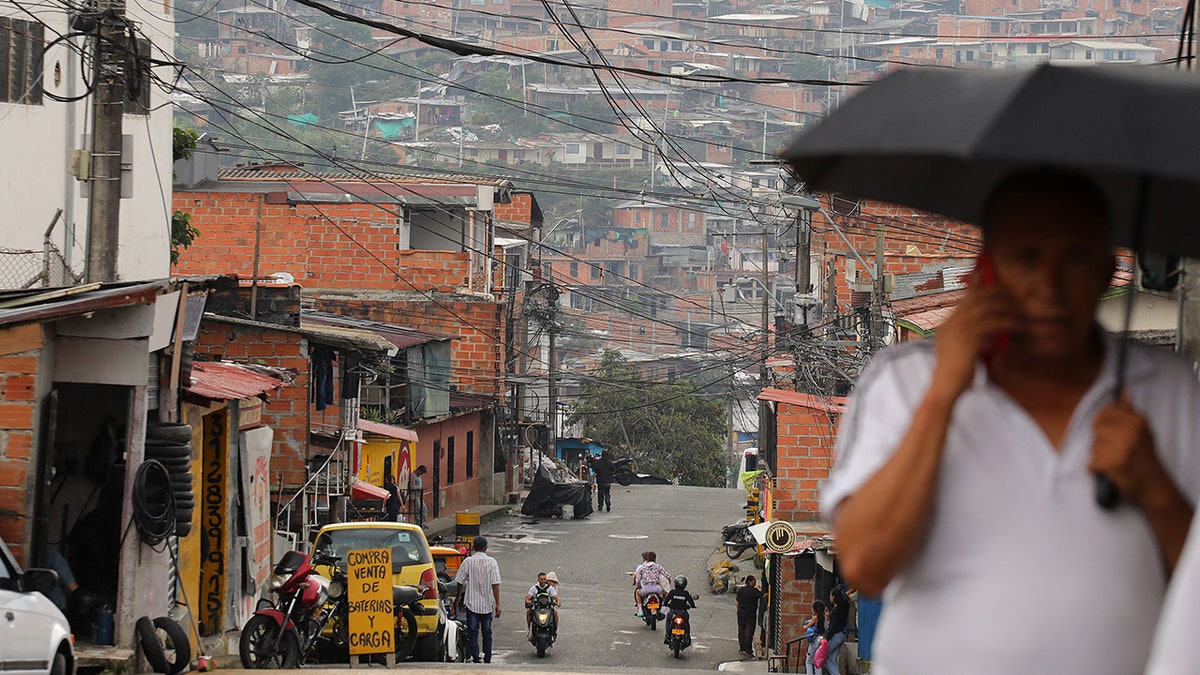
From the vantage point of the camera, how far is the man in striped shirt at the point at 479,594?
18312mm

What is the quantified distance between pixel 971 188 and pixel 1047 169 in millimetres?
458

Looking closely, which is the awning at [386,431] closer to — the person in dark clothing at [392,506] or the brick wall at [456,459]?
the person in dark clothing at [392,506]

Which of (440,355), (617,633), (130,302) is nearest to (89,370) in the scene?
(130,302)

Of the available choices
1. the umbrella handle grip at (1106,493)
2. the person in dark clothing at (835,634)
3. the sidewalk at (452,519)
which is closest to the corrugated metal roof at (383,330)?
the sidewalk at (452,519)

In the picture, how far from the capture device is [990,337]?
2662 millimetres

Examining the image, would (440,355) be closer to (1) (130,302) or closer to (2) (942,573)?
(1) (130,302)

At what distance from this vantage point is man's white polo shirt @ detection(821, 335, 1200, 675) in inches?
98.7

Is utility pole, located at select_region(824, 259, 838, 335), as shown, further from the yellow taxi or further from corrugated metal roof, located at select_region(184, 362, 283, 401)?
corrugated metal roof, located at select_region(184, 362, 283, 401)

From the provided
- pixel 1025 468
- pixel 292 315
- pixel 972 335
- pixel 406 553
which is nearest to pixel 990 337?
pixel 972 335

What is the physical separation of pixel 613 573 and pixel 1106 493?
2673cm

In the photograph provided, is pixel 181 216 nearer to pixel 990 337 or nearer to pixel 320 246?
pixel 320 246

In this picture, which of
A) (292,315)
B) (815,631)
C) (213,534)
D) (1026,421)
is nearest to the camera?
(1026,421)

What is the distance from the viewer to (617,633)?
71.3 ft

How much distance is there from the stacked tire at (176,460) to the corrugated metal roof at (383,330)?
17.6 metres
